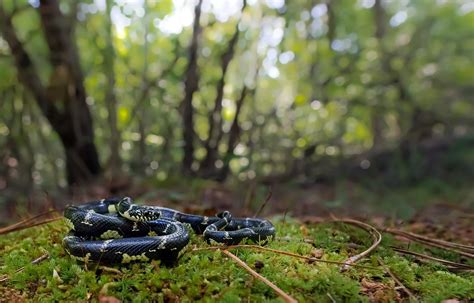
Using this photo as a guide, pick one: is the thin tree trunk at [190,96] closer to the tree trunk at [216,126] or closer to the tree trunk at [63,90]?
the tree trunk at [216,126]

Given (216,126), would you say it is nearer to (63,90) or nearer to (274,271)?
(63,90)

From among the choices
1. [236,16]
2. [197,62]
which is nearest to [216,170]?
[197,62]

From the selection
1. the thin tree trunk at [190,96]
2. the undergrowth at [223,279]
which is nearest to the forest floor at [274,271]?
the undergrowth at [223,279]

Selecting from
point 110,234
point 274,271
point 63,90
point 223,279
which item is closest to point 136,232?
point 110,234

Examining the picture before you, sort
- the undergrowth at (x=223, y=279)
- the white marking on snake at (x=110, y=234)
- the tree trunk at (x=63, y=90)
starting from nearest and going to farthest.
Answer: the undergrowth at (x=223, y=279), the white marking on snake at (x=110, y=234), the tree trunk at (x=63, y=90)

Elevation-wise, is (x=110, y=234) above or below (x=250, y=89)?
below

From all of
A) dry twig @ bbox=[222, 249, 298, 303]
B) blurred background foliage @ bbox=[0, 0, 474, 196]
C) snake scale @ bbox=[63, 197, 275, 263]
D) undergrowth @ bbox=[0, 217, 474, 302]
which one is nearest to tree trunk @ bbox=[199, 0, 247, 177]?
blurred background foliage @ bbox=[0, 0, 474, 196]
